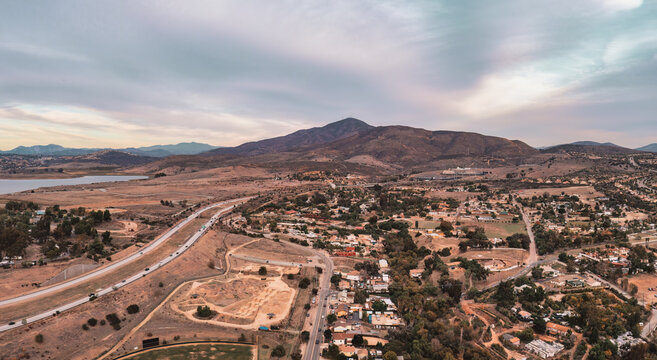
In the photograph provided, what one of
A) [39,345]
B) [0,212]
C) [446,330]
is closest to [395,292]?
[446,330]

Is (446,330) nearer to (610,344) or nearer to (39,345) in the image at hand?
(610,344)

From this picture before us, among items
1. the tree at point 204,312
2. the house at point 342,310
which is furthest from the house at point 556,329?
the tree at point 204,312

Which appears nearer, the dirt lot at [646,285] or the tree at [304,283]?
the dirt lot at [646,285]

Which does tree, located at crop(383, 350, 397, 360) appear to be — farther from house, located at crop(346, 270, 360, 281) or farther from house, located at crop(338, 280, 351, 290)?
house, located at crop(346, 270, 360, 281)

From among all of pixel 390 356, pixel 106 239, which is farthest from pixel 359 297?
pixel 106 239

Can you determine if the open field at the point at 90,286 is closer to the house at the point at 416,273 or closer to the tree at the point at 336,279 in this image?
the tree at the point at 336,279

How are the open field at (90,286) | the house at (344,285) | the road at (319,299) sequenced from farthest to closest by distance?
the house at (344,285), the open field at (90,286), the road at (319,299)

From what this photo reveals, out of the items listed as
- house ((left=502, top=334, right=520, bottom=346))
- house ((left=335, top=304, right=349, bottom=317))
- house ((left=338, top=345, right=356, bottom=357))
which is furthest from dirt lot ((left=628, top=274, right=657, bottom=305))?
house ((left=338, top=345, right=356, bottom=357))
